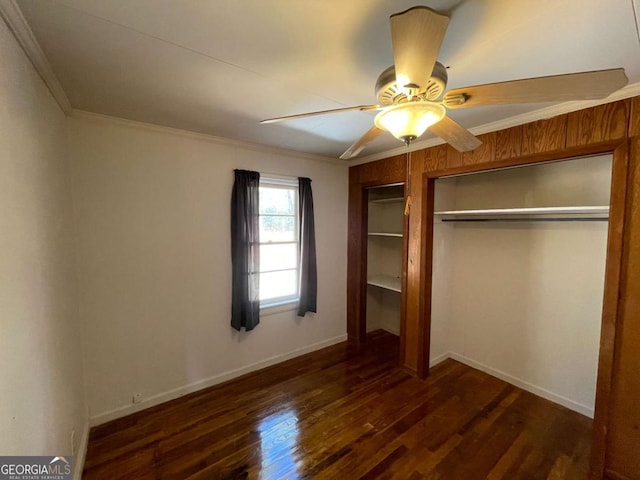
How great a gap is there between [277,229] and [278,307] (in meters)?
0.89

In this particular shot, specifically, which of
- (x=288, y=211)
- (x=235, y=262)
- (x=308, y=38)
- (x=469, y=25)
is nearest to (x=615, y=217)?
(x=469, y=25)

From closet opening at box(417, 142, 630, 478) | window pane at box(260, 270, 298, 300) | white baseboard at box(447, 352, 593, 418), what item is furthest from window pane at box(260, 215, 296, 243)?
white baseboard at box(447, 352, 593, 418)

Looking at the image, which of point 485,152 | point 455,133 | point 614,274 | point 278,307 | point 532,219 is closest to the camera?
point 455,133

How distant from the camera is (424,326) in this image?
2803 mm

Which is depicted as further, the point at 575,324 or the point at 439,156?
the point at 439,156

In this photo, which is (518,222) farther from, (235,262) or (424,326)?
(235,262)

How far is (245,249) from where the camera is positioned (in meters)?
2.73

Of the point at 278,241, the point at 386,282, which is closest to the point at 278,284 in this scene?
the point at 278,241

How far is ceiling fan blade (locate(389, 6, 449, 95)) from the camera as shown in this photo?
0.80 m

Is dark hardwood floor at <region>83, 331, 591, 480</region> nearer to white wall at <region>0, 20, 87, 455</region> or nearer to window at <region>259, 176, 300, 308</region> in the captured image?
white wall at <region>0, 20, 87, 455</region>

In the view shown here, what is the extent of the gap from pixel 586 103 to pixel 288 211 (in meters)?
2.57

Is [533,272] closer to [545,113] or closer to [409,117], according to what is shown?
[545,113]

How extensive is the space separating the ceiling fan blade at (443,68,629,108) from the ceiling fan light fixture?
0.25ft

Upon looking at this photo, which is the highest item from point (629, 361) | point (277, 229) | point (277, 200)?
point (277, 200)
